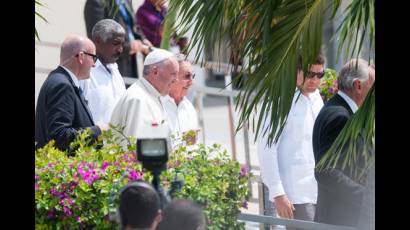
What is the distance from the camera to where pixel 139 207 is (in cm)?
453

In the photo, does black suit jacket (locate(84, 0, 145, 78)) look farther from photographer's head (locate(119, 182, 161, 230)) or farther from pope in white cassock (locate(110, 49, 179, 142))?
photographer's head (locate(119, 182, 161, 230))

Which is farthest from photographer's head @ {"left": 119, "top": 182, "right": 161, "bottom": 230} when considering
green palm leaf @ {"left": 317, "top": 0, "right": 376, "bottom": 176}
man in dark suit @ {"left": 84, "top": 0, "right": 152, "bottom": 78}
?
man in dark suit @ {"left": 84, "top": 0, "right": 152, "bottom": 78}

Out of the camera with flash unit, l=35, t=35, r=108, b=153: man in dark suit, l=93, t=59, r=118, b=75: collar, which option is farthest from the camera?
l=93, t=59, r=118, b=75: collar

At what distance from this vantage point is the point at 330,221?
6.86m

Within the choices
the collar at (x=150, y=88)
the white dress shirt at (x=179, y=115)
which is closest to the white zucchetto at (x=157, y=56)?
the collar at (x=150, y=88)

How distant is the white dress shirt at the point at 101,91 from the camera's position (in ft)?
23.7

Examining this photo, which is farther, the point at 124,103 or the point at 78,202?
the point at 124,103

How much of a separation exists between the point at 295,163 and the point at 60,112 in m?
1.64

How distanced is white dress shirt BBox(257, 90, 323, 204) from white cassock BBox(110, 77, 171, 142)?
89cm

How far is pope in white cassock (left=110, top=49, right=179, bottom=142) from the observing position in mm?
6375

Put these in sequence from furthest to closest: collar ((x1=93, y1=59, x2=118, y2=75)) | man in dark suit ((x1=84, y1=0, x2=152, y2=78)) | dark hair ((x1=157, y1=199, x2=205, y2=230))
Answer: man in dark suit ((x1=84, y1=0, x2=152, y2=78))
collar ((x1=93, y1=59, x2=118, y2=75))
dark hair ((x1=157, y1=199, x2=205, y2=230))
